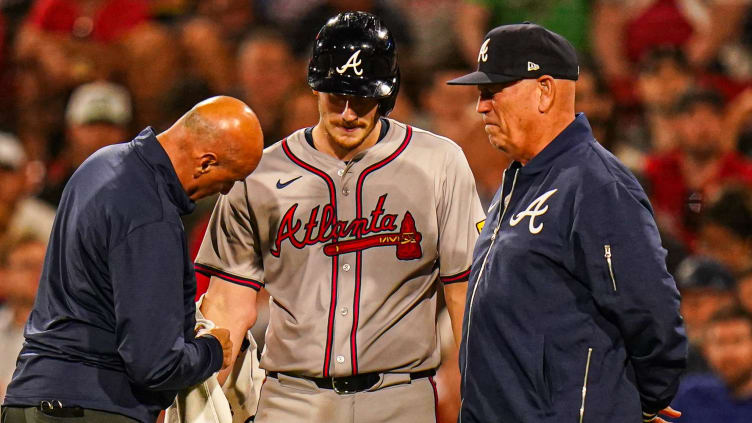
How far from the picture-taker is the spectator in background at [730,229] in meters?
6.25

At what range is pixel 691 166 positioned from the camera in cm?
682

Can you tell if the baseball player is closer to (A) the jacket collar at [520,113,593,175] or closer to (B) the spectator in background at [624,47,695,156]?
(A) the jacket collar at [520,113,593,175]

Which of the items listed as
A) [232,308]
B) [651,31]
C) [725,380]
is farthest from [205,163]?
[651,31]

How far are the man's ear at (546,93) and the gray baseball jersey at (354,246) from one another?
0.54 meters

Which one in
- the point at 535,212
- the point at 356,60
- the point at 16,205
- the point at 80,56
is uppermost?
the point at 356,60

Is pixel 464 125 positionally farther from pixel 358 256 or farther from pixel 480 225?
pixel 358 256

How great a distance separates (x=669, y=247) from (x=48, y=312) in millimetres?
3728

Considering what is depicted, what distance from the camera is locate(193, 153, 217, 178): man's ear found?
11.0ft

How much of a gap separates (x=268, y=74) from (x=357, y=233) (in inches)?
178

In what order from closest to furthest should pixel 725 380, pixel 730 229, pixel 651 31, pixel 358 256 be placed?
pixel 358 256
pixel 725 380
pixel 730 229
pixel 651 31

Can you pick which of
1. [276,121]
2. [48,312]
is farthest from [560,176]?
[276,121]

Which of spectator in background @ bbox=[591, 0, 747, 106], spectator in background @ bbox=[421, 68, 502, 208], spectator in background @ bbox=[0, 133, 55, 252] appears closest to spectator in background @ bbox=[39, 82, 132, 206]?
spectator in background @ bbox=[0, 133, 55, 252]

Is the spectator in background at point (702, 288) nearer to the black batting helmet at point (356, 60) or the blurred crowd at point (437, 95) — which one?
the blurred crowd at point (437, 95)

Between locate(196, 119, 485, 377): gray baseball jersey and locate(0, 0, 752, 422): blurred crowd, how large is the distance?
6.25 ft
